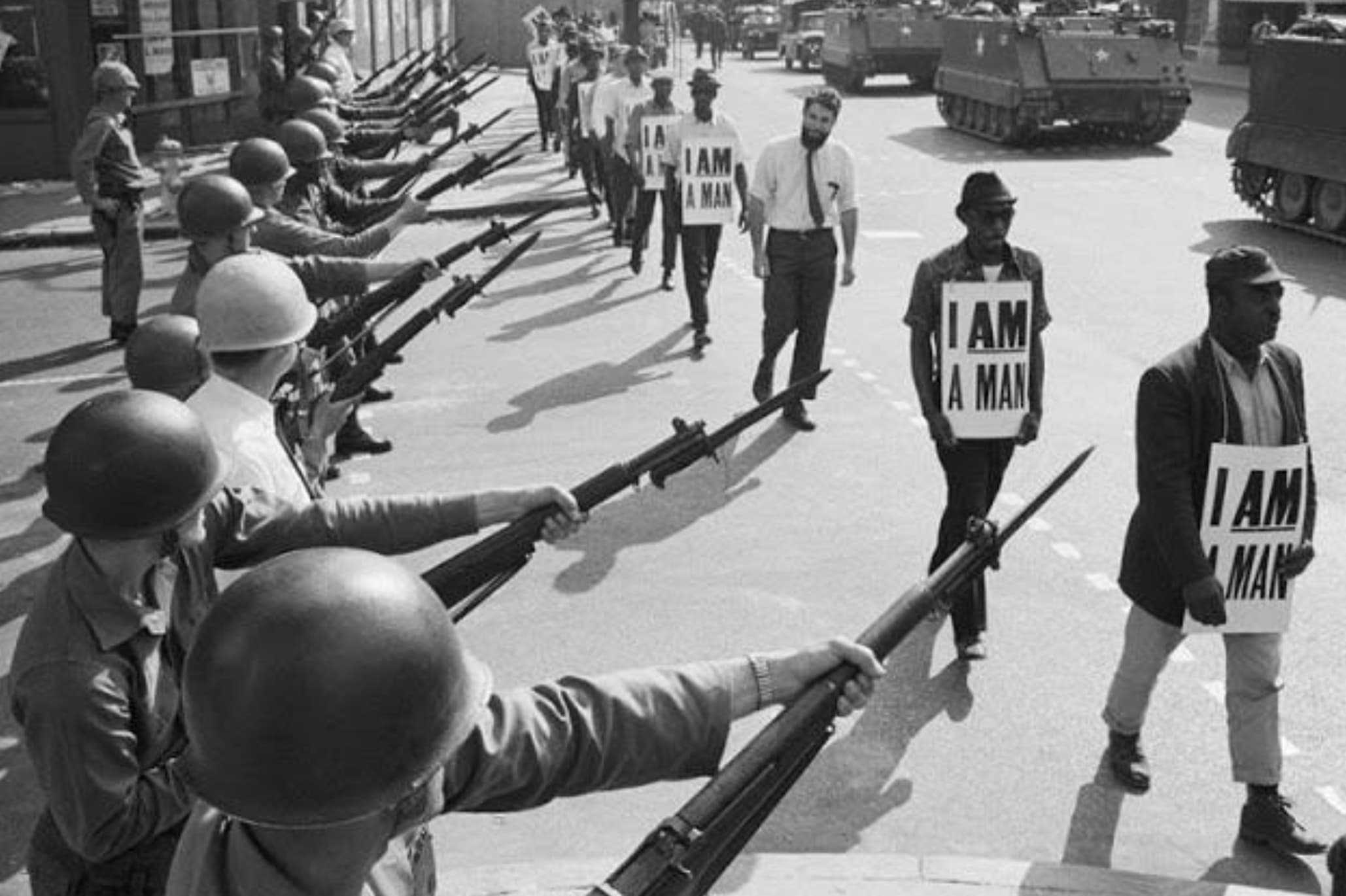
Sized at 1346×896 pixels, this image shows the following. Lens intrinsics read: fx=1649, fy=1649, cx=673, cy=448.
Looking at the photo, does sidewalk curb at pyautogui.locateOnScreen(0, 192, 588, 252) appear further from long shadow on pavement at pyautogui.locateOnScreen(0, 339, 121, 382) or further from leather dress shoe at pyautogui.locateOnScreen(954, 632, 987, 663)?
leather dress shoe at pyautogui.locateOnScreen(954, 632, 987, 663)

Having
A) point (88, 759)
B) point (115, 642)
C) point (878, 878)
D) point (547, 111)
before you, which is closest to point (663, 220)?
point (878, 878)

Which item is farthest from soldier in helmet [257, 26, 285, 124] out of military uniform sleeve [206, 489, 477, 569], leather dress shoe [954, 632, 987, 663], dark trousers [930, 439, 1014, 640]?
military uniform sleeve [206, 489, 477, 569]

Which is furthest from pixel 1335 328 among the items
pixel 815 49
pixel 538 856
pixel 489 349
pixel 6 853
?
pixel 815 49

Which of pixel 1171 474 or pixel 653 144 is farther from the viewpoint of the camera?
pixel 653 144

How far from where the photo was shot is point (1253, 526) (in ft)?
16.7

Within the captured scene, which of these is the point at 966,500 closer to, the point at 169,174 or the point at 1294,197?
the point at 1294,197

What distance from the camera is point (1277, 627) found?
505 centimetres

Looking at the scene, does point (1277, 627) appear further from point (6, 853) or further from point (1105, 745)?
point (6, 853)

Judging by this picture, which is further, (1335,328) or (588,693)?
(1335,328)

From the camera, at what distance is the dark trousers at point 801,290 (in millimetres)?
9711

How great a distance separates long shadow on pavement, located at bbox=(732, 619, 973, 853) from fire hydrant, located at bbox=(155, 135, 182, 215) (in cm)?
1418

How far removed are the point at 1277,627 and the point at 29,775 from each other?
415 centimetres

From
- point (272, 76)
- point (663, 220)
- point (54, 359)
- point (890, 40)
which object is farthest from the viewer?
point (890, 40)

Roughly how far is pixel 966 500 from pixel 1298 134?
41.8 ft
